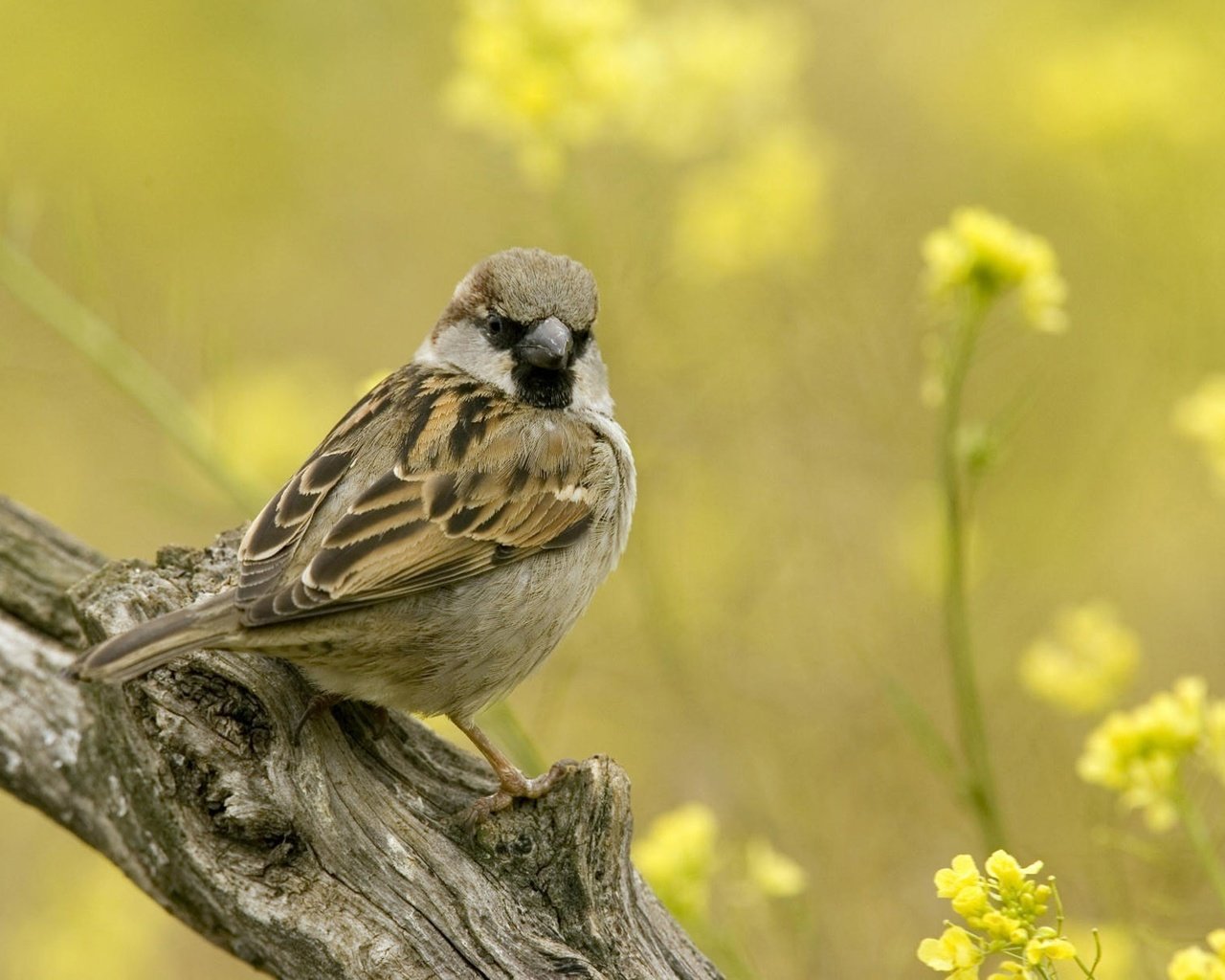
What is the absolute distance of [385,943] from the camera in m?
2.87

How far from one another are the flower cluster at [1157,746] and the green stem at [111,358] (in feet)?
7.31

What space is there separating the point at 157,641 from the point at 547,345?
1536 mm

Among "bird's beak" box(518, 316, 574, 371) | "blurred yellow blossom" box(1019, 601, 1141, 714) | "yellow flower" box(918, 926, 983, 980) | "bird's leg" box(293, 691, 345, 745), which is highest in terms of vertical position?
"bird's beak" box(518, 316, 574, 371)

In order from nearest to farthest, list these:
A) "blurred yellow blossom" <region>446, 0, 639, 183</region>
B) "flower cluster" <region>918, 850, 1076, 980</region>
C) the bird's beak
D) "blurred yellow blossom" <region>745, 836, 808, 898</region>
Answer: "flower cluster" <region>918, 850, 1076, 980</region> → "blurred yellow blossom" <region>745, 836, 808, 898</region> → the bird's beak → "blurred yellow blossom" <region>446, 0, 639, 183</region>

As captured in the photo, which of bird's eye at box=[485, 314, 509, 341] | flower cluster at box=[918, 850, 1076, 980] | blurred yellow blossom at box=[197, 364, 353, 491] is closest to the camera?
flower cluster at box=[918, 850, 1076, 980]

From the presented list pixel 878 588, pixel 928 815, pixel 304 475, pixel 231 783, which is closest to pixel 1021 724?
pixel 928 815

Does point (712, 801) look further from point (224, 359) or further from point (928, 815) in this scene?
point (224, 359)

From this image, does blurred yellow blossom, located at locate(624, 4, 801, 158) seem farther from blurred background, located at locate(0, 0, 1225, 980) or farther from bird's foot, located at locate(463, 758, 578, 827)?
bird's foot, located at locate(463, 758, 578, 827)

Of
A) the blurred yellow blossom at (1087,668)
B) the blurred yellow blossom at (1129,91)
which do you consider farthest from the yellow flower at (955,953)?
the blurred yellow blossom at (1129,91)

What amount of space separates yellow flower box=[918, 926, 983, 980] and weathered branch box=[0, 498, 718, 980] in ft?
3.09

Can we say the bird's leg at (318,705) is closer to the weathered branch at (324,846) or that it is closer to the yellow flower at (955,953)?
the weathered branch at (324,846)

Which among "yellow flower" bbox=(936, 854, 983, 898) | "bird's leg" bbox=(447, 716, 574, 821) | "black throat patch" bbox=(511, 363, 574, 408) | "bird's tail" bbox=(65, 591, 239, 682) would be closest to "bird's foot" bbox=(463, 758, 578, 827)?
"bird's leg" bbox=(447, 716, 574, 821)

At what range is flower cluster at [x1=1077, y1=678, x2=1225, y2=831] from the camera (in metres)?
2.86

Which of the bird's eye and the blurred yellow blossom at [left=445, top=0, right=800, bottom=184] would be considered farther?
the blurred yellow blossom at [left=445, top=0, right=800, bottom=184]
